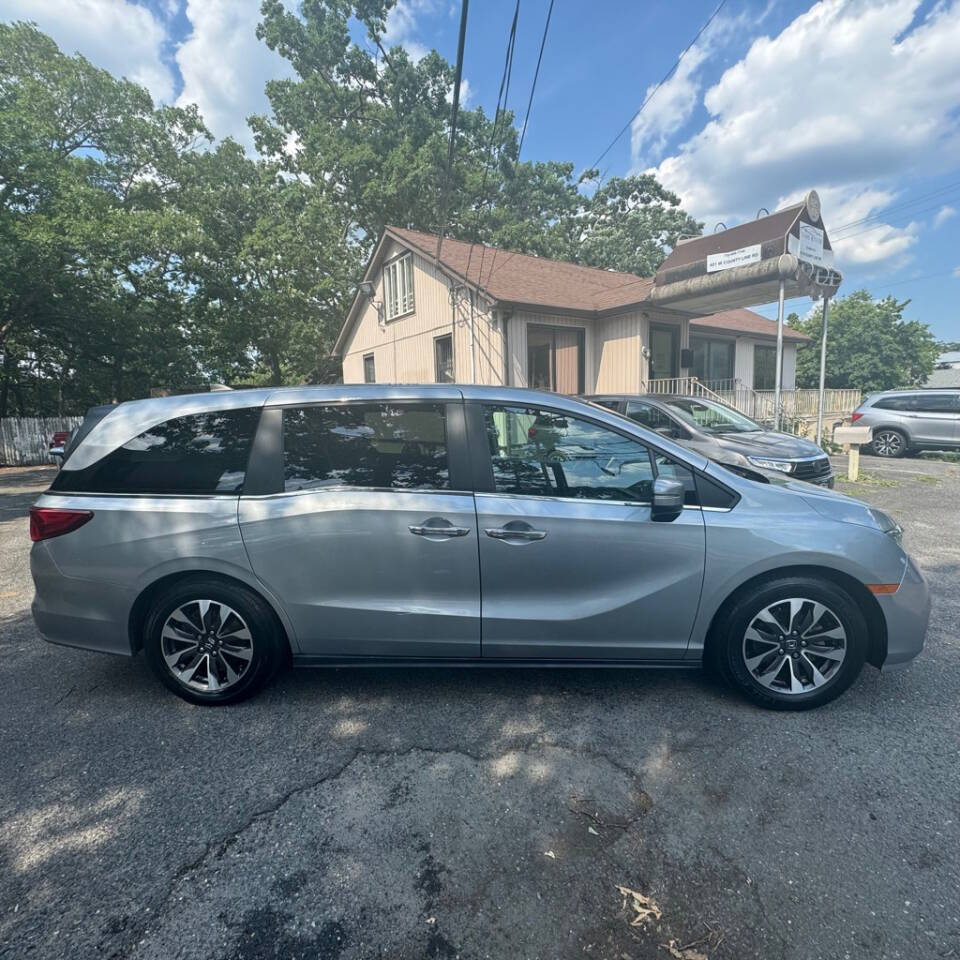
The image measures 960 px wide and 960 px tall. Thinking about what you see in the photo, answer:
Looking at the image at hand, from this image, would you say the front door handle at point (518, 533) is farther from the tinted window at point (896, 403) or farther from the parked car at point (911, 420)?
the tinted window at point (896, 403)

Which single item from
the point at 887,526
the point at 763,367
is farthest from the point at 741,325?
the point at 887,526

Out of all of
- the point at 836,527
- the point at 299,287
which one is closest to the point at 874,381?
the point at 299,287

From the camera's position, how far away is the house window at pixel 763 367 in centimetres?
2081

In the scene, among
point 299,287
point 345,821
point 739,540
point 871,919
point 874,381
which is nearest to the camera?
point 871,919

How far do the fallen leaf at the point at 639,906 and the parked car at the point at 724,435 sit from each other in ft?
17.2

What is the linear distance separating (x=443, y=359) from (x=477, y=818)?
46.3 ft

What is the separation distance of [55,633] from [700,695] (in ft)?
11.7

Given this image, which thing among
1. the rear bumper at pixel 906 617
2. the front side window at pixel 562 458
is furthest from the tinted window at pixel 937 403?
the front side window at pixel 562 458

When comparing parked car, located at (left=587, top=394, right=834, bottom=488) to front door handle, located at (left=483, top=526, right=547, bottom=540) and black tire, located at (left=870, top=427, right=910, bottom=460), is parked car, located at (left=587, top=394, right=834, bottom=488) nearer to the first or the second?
front door handle, located at (left=483, top=526, right=547, bottom=540)

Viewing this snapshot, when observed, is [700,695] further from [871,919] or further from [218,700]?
[218,700]

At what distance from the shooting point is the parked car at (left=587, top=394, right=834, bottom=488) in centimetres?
705

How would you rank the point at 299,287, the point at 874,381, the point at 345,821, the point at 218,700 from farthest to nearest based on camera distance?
the point at 874,381 → the point at 299,287 → the point at 218,700 → the point at 345,821

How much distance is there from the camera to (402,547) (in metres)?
2.71

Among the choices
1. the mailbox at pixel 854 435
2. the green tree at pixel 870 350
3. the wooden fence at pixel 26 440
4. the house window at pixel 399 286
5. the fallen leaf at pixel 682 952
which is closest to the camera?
the fallen leaf at pixel 682 952
